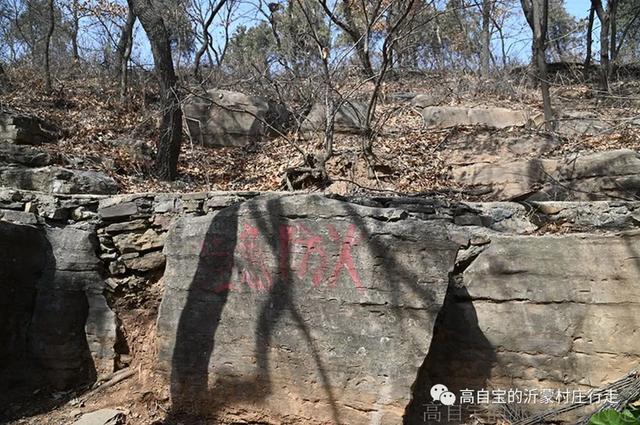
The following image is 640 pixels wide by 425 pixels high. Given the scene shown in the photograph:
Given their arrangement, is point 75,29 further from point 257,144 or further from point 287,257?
point 287,257

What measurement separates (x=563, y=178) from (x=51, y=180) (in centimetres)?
614

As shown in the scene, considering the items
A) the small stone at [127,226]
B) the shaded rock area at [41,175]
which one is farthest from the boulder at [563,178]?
the shaded rock area at [41,175]

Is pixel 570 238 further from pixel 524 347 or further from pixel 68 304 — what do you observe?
pixel 68 304

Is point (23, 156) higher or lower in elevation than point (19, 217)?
higher

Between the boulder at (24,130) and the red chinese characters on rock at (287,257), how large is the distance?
4458 millimetres

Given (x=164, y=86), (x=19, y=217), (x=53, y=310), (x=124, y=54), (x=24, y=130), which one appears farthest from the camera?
(x=124, y=54)

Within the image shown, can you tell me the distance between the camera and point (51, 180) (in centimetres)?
587

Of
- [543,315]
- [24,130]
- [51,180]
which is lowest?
[543,315]

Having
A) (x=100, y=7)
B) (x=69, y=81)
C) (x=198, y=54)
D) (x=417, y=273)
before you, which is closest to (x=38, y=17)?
(x=100, y=7)

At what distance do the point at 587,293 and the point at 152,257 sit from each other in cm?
373

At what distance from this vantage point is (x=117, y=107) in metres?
9.44

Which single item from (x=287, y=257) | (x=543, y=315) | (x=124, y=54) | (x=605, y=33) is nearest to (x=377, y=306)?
(x=287, y=257)

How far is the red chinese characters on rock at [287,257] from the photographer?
385 centimetres

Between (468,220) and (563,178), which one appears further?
(563,178)
